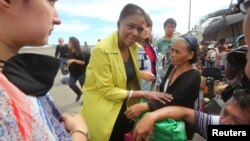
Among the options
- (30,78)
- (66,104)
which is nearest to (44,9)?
(30,78)

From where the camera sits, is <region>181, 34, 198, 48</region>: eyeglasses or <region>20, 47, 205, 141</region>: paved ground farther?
<region>20, 47, 205, 141</region>: paved ground

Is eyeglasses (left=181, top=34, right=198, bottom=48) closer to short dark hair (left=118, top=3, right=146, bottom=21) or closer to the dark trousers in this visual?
short dark hair (left=118, top=3, right=146, bottom=21)

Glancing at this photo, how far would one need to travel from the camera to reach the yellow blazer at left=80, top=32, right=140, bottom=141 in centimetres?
233

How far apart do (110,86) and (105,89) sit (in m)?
0.05

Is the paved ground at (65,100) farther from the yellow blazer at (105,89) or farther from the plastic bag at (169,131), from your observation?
the plastic bag at (169,131)

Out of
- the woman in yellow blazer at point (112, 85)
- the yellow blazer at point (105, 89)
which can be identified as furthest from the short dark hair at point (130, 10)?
the yellow blazer at point (105, 89)

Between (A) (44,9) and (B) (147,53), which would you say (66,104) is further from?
(A) (44,9)

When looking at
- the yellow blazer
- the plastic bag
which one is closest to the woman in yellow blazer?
the yellow blazer

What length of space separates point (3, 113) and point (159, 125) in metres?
1.26

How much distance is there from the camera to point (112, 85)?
235 cm

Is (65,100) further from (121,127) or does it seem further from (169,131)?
(169,131)

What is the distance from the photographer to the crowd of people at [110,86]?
85 cm

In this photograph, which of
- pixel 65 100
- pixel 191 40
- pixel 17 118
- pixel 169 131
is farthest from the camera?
pixel 65 100

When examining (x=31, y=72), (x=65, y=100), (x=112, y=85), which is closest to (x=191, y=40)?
(x=112, y=85)
